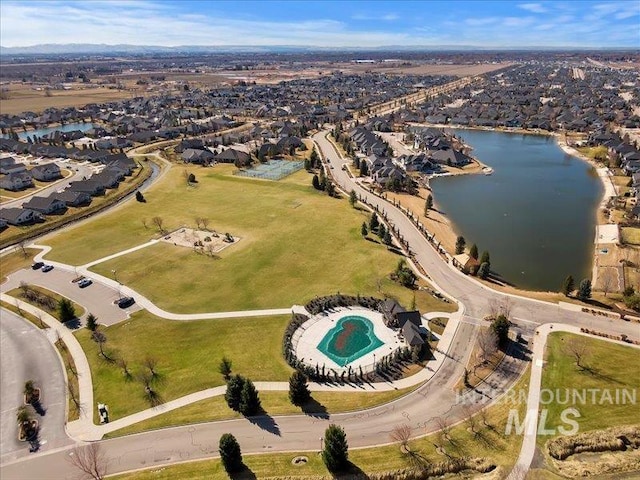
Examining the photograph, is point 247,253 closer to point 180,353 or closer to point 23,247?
point 180,353

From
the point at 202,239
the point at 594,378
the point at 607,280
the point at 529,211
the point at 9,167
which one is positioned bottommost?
the point at 594,378

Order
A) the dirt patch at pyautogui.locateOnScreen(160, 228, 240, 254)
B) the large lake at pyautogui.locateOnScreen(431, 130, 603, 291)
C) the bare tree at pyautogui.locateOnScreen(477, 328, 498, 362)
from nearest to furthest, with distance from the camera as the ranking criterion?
1. the bare tree at pyautogui.locateOnScreen(477, 328, 498, 362)
2. the large lake at pyautogui.locateOnScreen(431, 130, 603, 291)
3. the dirt patch at pyautogui.locateOnScreen(160, 228, 240, 254)

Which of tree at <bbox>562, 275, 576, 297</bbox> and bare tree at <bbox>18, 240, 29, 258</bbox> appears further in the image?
bare tree at <bbox>18, 240, 29, 258</bbox>

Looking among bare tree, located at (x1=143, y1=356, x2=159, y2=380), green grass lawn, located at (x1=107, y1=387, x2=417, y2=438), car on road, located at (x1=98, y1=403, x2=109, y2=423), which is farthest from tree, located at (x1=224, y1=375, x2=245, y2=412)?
car on road, located at (x1=98, y1=403, x2=109, y2=423)

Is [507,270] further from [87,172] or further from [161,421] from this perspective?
[87,172]

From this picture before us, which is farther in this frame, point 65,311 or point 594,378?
point 65,311

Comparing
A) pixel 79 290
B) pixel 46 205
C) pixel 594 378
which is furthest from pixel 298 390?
pixel 46 205

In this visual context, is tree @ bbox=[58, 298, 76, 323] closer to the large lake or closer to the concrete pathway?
the concrete pathway
